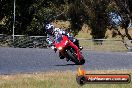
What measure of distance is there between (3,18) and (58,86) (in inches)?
1703

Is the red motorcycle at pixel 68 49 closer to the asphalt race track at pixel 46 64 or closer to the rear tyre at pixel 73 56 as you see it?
the rear tyre at pixel 73 56

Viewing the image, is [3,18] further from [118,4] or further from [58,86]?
[58,86]

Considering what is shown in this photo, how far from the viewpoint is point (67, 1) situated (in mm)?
53688

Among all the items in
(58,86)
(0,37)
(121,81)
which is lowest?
(0,37)

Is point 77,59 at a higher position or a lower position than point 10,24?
higher

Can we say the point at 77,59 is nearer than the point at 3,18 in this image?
Yes

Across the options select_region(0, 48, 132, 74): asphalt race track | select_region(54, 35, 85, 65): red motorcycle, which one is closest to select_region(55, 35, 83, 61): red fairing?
select_region(54, 35, 85, 65): red motorcycle

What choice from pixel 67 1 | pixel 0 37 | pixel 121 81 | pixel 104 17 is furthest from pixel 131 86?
pixel 67 1

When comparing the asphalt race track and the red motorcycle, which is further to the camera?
the asphalt race track

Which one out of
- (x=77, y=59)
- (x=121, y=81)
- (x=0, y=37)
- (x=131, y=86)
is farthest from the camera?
(x=0, y=37)

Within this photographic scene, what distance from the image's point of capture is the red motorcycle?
7.88 m

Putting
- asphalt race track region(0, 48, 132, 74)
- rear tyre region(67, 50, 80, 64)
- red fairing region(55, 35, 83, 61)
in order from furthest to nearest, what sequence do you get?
1. asphalt race track region(0, 48, 132, 74)
2. rear tyre region(67, 50, 80, 64)
3. red fairing region(55, 35, 83, 61)

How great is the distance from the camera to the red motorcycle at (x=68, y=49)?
7.88 metres

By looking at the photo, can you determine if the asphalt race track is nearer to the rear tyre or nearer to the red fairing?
the red fairing
